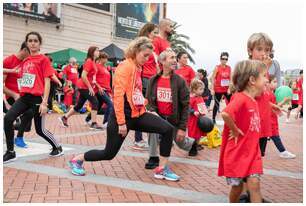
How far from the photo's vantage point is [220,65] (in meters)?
11.7

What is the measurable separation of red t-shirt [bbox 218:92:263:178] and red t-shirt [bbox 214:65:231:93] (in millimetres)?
7979

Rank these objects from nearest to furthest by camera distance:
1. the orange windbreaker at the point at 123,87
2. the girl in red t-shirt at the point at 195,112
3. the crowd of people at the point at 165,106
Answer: the crowd of people at the point at 165,106, the orange windbreaker at the point at 123,87, the girl in red t-shirt at the point at 195,112

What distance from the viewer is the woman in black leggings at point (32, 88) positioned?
5953 mm

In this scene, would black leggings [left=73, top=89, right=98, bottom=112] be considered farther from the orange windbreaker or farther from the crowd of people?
the orange windbreaker

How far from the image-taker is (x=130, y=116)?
4969 mm

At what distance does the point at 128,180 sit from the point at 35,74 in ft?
7.27

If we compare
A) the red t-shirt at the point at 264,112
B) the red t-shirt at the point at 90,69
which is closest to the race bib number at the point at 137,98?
the red t-shirt at the point at 264,112

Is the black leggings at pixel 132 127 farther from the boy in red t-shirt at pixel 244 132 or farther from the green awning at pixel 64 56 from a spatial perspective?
the green awning at pixel 64 56

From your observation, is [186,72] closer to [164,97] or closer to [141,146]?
[141,146]

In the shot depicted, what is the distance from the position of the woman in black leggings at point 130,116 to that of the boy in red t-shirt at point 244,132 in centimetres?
147

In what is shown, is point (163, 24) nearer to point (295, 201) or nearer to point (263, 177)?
point (263, 177)

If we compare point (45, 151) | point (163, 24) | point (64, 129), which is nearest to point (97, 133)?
point (64, 129)

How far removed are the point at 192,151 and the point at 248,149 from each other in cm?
350

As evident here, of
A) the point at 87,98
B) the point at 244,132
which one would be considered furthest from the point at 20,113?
the point at 87,98
